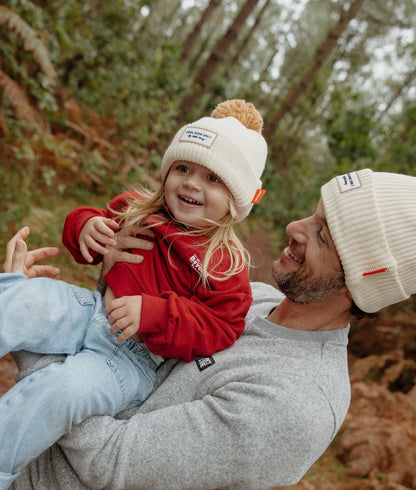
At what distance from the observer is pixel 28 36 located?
A: 5070 millimetres

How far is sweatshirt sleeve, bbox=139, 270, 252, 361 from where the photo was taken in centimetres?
179

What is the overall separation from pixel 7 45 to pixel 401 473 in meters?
6.62

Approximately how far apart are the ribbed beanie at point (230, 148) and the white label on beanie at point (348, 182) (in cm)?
53

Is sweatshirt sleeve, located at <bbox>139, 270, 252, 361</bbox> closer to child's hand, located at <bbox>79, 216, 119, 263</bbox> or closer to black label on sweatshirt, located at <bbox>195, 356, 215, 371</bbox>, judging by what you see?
black label on sweatshirt, located at <bbox>195, 356, 215, 371</bbox>

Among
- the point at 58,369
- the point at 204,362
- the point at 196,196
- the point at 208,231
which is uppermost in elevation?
the point at 196,196

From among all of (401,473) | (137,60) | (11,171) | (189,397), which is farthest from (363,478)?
(137,60)

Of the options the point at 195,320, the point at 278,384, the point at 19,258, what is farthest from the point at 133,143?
the point at 278,384

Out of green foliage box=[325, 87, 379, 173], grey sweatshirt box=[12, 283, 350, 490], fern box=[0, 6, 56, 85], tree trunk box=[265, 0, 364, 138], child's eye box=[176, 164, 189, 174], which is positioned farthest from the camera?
tree trunk box=[265, 0, 364, 138]

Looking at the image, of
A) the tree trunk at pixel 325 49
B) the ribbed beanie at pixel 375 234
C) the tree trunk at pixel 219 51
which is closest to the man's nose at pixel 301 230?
the ribbed beanie at pixel 375 234

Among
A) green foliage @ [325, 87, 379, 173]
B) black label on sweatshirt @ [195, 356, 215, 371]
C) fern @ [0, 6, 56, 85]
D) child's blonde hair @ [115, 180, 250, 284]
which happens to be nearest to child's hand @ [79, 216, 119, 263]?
child's blonde hair @ [115, 180, 250, 284]

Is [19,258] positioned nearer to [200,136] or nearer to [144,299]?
[144,299]

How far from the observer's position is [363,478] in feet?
12.3

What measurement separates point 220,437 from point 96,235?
1.18m

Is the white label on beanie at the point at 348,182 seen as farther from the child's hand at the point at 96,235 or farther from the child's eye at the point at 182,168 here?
the child's hand at the point at 96,235
